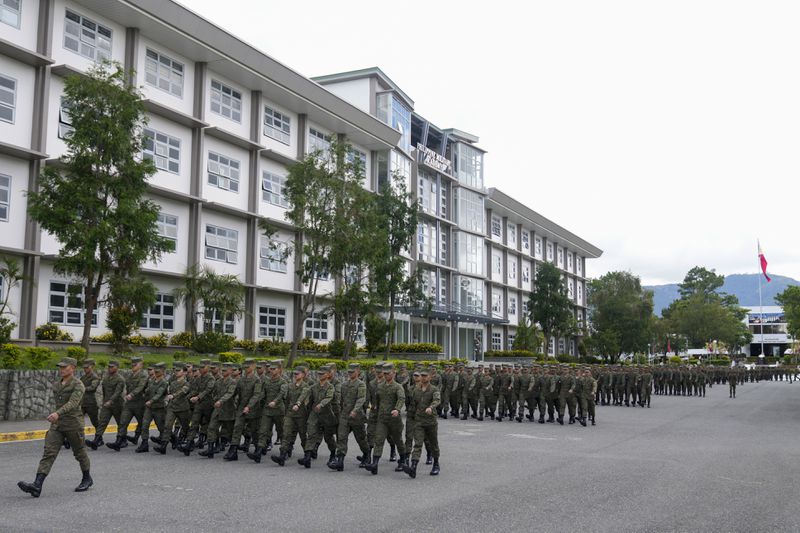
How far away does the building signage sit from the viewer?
2103 inches

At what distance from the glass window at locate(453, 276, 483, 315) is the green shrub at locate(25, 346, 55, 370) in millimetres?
38825

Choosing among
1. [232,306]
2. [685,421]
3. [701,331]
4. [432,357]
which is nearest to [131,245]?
[232,306]

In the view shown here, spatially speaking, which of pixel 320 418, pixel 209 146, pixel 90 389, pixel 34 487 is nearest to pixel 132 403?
pixel 90 389

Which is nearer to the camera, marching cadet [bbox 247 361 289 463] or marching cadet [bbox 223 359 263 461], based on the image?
marching cadet [bbox 247 361 289 463]

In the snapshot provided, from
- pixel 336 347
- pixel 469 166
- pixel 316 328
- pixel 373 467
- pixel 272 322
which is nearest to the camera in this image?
pixel 373 467

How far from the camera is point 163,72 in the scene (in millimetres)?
31828

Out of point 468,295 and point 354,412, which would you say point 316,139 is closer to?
point 468,295

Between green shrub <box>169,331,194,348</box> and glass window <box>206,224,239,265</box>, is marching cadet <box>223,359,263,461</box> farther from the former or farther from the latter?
glass window <box>206,224,239,265</box>

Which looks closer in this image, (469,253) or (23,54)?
(23,54)

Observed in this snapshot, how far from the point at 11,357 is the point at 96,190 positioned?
587cm

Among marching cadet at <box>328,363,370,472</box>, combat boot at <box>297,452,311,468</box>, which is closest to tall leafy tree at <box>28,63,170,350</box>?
marching cadet at <box>328,363,370,472</box>

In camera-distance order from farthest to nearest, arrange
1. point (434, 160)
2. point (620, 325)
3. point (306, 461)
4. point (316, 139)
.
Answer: point (620, 325) < point (434, 160) < point (316, 139) < point (306, 461)

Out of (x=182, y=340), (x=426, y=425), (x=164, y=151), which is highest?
(x=164, y=151)

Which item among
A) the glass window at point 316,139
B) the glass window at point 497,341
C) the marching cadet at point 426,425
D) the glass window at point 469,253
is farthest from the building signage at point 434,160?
the marching cadet at point 426,425
